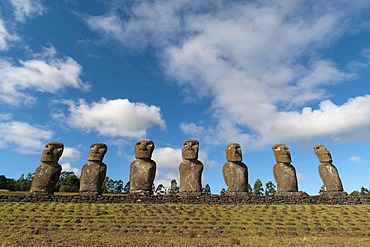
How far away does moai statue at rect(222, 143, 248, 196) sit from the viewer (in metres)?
18.7

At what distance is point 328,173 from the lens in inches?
Answer: 793

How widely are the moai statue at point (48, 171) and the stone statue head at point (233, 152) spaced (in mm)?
10127

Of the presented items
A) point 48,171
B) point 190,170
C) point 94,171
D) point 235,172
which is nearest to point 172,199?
point 190,170

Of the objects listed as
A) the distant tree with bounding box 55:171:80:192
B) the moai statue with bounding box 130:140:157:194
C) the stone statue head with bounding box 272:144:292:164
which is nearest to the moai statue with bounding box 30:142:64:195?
the moai statue with bounding box 130:140:157:194

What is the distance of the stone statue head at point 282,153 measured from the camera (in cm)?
1988

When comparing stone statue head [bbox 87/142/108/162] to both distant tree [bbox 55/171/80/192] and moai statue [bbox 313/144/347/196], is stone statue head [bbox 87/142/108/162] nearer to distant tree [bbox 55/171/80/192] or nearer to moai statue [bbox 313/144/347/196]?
moai statue [bbox 313/144/347/196]

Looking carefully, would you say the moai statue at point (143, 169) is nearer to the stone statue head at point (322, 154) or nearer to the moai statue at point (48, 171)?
the moai statue at point (48, 171)

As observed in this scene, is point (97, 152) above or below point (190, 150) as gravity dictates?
below

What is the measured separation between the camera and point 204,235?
35.6 ft

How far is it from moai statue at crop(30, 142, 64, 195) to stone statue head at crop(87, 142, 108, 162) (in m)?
1.78

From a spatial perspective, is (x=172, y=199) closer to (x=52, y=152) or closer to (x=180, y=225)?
(x=180, y=225)

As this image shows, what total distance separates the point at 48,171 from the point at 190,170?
8.22 m

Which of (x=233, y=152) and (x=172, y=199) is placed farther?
(x=233, y=152)

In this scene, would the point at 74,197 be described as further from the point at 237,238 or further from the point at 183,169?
the point at 237,238
